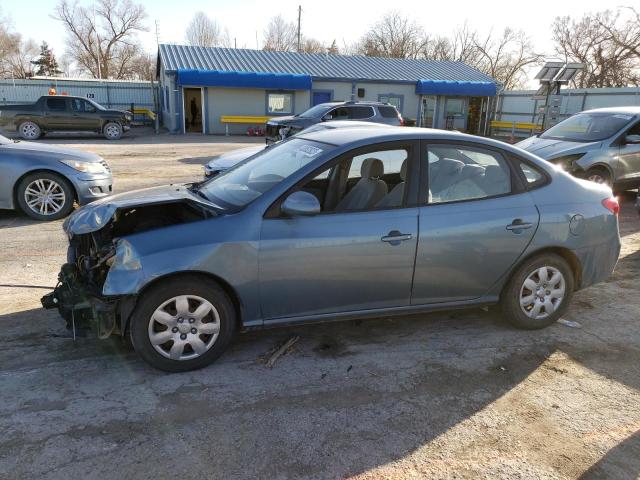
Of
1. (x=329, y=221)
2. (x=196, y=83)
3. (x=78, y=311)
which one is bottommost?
(x=78, y=311)

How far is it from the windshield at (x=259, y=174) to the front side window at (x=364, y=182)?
219mm

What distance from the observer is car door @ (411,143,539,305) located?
150 inches

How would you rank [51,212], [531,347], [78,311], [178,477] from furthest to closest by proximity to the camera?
1. [51,212]
2. [531,347]
3. [78,311]
4. [178,477]

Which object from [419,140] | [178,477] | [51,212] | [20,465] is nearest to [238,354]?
[178,477]

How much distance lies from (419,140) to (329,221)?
0.98 meters

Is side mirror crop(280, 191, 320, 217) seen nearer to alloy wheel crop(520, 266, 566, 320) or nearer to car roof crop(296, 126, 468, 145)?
car roof crop(296, 126, 468, 145)

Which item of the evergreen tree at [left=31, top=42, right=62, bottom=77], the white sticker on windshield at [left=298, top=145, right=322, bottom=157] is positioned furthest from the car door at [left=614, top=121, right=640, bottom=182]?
the evergreen tree at [left=31, top=42, right=62, bottom=77]

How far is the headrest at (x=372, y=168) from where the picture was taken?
4090mm

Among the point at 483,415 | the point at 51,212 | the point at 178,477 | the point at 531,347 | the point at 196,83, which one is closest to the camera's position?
the point at 178,477

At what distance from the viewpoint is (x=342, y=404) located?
3240 mm

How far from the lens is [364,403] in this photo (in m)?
3.25

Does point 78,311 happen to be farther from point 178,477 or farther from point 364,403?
point 364,403

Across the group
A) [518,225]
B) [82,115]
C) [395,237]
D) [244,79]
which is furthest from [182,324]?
[244,79]

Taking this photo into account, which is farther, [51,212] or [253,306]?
[51,212]
